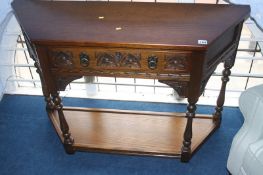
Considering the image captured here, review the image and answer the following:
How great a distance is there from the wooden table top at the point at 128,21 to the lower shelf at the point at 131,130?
82 cm

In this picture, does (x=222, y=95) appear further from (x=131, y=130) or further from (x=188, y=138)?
(x=131, y=130)

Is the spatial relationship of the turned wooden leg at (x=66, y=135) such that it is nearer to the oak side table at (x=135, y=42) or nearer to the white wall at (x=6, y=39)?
the oak side table at (x=135, y=42)

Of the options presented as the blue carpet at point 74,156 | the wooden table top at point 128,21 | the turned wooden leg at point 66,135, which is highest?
the wooden table top at point 128,21

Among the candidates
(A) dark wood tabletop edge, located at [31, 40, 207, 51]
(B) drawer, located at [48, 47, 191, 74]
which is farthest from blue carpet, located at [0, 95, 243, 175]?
(A) dark wood tabletop edge, located at [31, 40, 207, 51]

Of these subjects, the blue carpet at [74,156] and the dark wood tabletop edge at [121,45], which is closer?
the dark wood tabletop edge at [121,45]

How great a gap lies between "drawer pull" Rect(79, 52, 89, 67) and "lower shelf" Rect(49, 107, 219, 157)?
0.69 m

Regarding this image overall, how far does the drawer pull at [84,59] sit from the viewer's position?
1403 mm

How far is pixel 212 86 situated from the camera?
248cm

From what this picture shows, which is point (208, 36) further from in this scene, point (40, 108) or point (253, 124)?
point (40, 108)

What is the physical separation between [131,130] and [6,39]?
120cm

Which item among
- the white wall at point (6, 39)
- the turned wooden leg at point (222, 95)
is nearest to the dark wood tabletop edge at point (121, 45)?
the turned wooden leg at point (222, 95)

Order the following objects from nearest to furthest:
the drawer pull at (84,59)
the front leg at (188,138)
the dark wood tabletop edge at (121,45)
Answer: the dark wood tabletop edge at (121,45), the drawer pull at (84,59), the front leg at (188,138)

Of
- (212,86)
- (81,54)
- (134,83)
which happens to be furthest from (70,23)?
(212,86)

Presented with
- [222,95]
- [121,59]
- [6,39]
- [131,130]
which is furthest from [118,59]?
[6,39]
